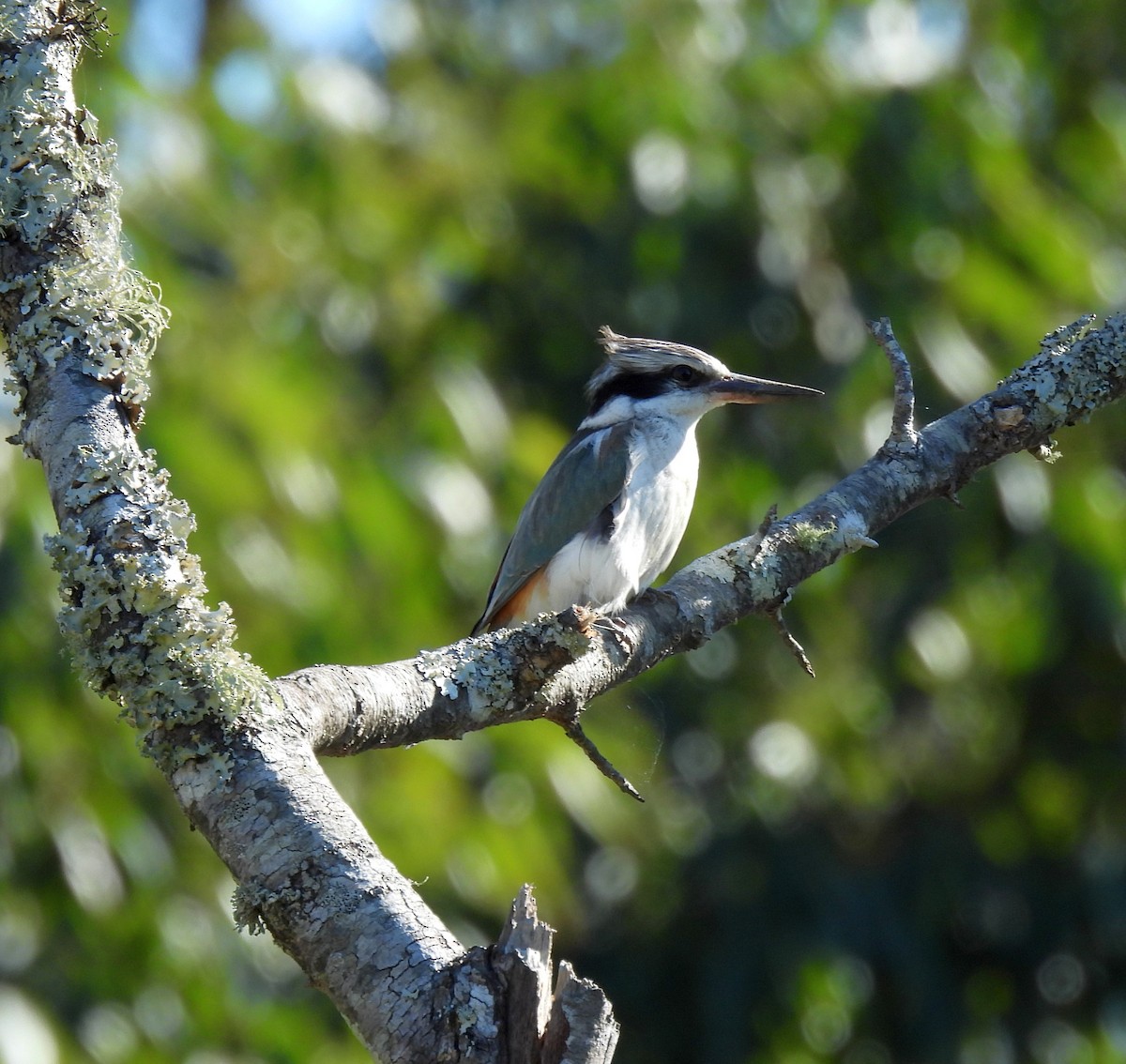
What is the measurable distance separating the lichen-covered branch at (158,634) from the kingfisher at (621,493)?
1.80 meters

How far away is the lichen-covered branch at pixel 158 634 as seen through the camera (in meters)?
1.64

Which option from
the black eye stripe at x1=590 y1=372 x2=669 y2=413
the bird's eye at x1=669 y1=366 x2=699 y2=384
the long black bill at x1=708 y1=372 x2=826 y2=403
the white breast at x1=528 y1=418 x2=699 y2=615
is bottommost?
the white breast at x1=528 y1=418 x2=699 y2=615

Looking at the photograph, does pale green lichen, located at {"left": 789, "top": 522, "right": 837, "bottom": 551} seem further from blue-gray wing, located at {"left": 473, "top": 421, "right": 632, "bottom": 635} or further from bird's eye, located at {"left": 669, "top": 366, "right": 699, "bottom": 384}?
bird's eye, located at {"left": 669, "top": 366, "right": 699, "bottom": 384}

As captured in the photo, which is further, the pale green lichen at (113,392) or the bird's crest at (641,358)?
the bird's crest at (641,358)

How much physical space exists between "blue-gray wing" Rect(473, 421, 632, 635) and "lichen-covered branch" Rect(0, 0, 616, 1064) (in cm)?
198

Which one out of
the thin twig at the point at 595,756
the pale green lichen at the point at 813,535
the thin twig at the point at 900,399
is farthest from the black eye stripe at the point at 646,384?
the thin twig at the point at 595,756

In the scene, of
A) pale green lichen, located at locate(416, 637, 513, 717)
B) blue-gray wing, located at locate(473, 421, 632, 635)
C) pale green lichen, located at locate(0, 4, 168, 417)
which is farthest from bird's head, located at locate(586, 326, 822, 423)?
pale green lichen, located at locate(0, 4, 168, 417)

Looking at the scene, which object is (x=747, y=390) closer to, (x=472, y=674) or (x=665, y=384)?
(x=665, y=384)

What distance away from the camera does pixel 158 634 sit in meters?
1.97

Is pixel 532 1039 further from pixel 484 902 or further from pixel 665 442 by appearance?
pixel 484 902

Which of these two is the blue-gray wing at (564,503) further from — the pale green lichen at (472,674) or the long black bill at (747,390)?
the pale green lichen at (472,674)

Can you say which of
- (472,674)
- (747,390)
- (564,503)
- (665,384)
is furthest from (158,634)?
(665,384)

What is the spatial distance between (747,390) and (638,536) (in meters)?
0.61

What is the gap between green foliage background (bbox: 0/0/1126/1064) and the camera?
15.3 feet
